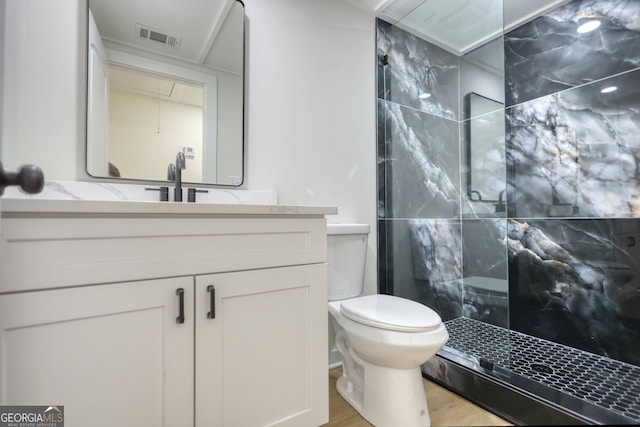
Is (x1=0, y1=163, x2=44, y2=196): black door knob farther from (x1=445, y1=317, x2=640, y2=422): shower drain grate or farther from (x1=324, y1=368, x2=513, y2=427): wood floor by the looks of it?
(x1=445, y1=317, x2=640, y2=422): shower drain grate

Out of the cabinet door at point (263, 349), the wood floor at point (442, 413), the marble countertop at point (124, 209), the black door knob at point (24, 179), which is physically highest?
the black door knob at point (24, 179)

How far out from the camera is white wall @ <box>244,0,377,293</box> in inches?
61.6

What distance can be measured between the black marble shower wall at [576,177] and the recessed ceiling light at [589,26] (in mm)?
24

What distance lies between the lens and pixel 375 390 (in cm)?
121

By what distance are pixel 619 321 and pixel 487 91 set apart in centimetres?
149

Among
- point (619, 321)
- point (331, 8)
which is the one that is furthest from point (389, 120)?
point (619, 321)

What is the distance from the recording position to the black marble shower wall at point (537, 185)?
1630 mm

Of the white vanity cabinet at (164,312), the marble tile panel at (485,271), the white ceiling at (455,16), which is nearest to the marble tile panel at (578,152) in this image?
the marble tile panel at (485,271)

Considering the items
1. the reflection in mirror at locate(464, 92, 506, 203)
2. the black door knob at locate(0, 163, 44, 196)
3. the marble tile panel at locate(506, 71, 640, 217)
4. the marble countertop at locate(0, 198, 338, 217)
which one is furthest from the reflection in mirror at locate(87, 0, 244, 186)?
the marble tile panel at locate(506, 71, 640, 217)

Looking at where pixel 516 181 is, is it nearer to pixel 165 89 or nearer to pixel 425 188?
pixel 425 188

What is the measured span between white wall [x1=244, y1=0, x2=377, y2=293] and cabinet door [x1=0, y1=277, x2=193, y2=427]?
32.7 inches

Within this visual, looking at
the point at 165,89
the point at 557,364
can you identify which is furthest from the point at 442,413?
the point at 165,89

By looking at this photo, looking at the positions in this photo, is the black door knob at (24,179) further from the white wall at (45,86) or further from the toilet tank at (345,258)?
the toilet tank at (345,258)

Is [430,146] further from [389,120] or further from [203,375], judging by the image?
[203,375]
